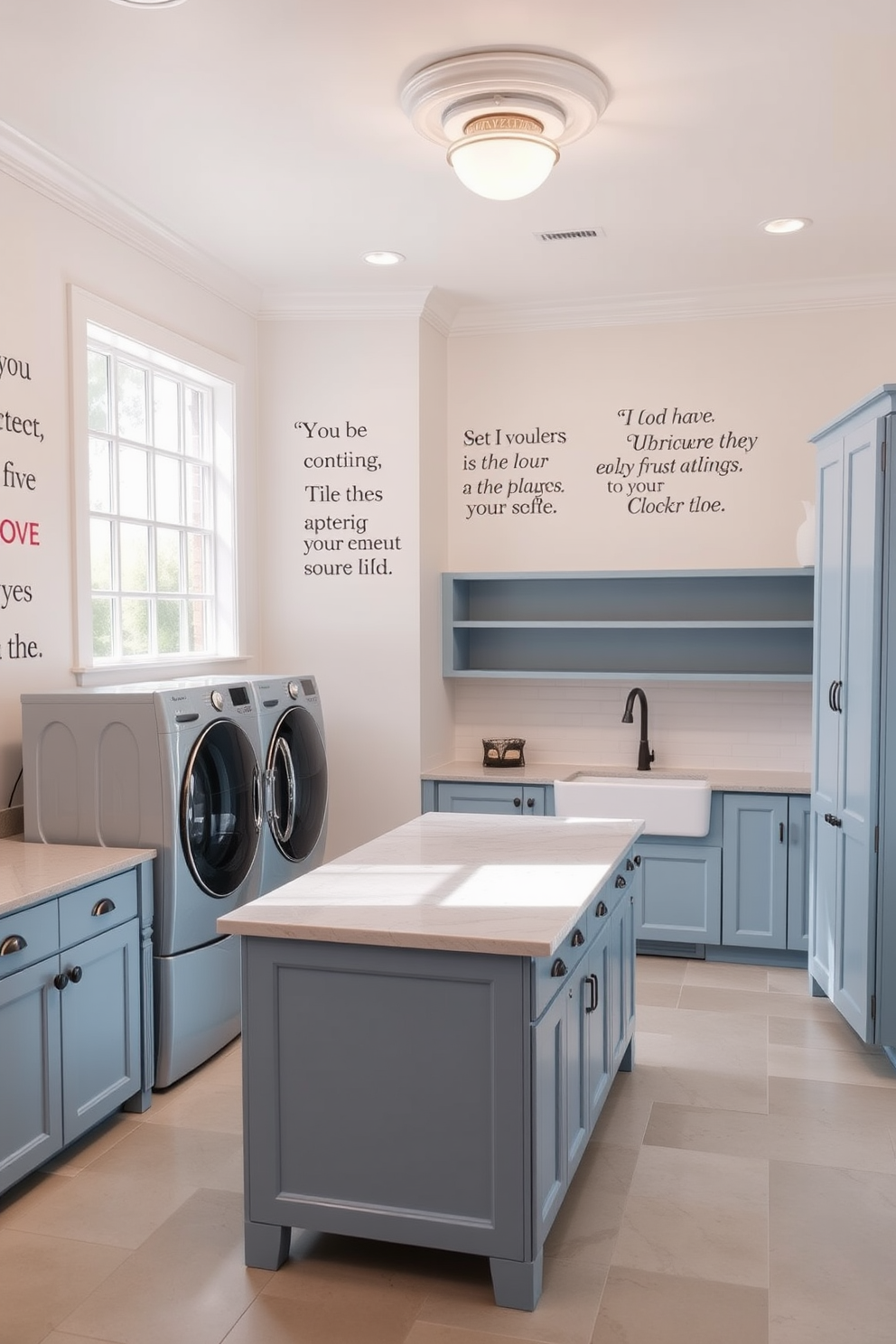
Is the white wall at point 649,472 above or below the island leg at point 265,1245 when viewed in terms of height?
above

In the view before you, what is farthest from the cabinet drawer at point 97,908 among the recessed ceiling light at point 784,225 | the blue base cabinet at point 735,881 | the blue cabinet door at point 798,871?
the recessed ceiling light at point 784,225

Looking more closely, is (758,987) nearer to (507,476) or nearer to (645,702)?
(645,702)

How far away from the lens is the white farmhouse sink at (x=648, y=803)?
Result: 4.80 m

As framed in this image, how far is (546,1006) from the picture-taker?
2.41 meters

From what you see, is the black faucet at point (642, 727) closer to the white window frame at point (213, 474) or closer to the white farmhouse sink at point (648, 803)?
the white farmhouse sink at point (648, 803)

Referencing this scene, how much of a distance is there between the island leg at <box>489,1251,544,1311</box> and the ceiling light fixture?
2763 mm

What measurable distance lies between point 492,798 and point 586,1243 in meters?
2.58

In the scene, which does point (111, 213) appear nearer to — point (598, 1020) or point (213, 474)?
point (213, 474)

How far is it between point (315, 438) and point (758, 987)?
299 centimetres

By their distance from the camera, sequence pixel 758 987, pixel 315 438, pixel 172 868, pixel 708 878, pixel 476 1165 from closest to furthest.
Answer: pixel 476 1165, pixel 172 868, pixel 758 987, pixel 708 878, pixel 315 438

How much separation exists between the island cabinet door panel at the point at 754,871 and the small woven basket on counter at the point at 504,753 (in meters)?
1.01

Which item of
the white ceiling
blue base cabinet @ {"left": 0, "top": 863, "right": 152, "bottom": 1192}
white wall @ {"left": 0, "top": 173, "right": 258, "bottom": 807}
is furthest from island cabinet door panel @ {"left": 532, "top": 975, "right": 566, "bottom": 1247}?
the white ceiling

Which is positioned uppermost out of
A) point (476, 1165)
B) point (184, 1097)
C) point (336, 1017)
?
point (336, 1017)

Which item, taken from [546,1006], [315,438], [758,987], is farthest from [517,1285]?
[315,438]
